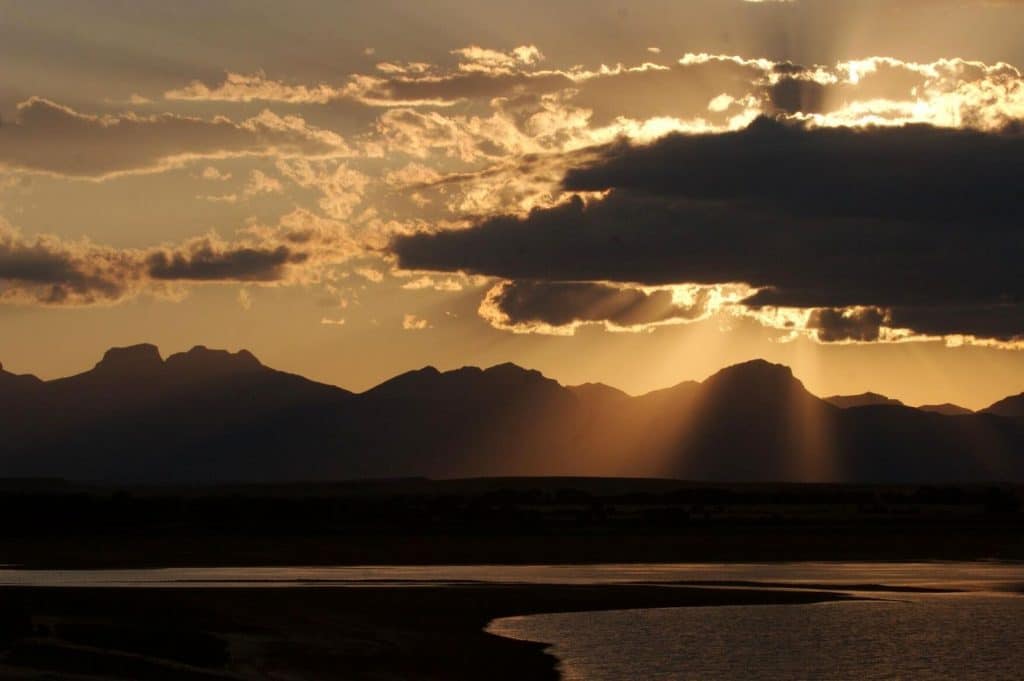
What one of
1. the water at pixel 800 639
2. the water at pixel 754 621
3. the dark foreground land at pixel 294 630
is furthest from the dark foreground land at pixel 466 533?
the water at pixel 800 639

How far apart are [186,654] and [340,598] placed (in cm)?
1821

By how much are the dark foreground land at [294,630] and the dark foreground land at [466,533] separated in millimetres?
23540

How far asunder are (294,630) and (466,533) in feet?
219

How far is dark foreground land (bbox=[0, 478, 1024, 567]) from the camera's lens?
316 ft

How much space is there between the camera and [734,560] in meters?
92.5

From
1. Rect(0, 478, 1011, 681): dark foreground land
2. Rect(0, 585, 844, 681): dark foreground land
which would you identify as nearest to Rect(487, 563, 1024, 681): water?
Rect(0, 585, 844, 681): dark foreground land

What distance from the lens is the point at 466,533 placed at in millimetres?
121875

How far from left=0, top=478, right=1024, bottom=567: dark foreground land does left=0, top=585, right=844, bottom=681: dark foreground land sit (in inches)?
927

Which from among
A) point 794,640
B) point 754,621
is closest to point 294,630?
point 754,621

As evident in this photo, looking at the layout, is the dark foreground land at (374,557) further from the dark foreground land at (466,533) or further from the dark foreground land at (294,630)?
the dark foreground land at (466,533)

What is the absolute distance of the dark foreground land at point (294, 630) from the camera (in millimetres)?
45938

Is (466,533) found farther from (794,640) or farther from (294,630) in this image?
(794,640)

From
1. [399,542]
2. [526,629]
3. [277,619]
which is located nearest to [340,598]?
[277,619]

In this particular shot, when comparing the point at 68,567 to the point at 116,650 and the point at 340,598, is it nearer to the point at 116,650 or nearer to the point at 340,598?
the point at 340,598
